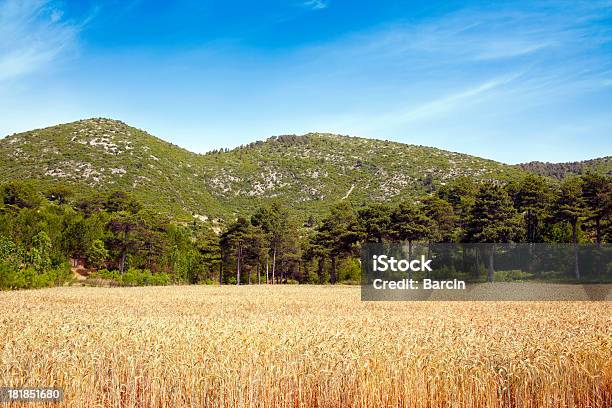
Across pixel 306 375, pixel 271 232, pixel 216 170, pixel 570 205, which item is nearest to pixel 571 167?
pixel 570 205

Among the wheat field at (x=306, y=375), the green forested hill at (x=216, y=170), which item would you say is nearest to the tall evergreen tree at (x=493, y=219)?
the wheat field at (x=306, y=375)

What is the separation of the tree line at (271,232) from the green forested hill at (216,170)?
28.1 m

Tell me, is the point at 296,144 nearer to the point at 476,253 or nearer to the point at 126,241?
the point at 126,241

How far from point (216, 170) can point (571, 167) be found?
383ft

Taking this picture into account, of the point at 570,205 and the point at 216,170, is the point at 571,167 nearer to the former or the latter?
the point at 570,205

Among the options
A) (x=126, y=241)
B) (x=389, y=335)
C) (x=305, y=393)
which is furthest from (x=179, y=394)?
(x=126, y=241)

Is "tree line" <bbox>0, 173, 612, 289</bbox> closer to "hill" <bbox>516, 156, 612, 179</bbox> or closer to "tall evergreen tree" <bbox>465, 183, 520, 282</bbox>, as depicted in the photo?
"tall evergreen tree" <bbox>465, 183, 520, 282</bbox>

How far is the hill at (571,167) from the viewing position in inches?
4896

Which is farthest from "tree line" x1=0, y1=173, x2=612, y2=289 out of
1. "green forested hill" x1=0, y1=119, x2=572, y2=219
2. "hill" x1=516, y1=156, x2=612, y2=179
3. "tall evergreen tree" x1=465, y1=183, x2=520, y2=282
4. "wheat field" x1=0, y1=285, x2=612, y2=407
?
"hill" x1=516, y1=156, x2=612, y2=179

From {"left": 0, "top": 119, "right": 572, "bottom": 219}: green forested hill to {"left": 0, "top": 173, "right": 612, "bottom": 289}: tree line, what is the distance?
92.2ft

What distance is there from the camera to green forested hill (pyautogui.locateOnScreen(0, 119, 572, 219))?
115812mm

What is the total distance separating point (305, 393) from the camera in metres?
7.34

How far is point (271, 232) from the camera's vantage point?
78.2 metres

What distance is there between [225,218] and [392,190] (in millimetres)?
48065
